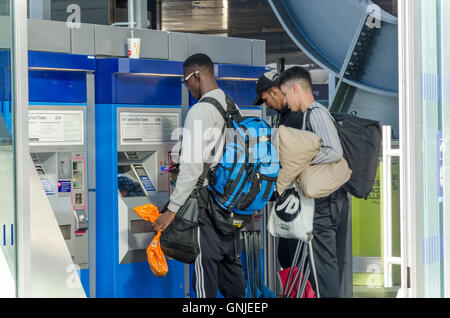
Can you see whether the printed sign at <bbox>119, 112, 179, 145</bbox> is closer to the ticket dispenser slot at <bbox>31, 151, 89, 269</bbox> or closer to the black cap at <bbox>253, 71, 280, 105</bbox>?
the ticket dispenser slot at <bbox>31, 151, 89, 269</bbox>

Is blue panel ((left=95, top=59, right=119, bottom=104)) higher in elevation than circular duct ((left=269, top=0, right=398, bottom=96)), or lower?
lower

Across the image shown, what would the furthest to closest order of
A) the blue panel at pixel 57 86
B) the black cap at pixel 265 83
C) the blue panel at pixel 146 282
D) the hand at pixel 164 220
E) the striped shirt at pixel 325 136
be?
the black cap at pixel 265 83 → the blue panel at pixel 146 282 → the blue panel at pixel 57 86 → the striped shirt at pixel 325 136 → the hand at pixel 164 220

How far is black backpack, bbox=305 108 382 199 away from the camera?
13.7ft

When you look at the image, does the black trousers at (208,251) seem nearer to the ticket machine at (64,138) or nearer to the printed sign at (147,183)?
the printed sign at (147,183)

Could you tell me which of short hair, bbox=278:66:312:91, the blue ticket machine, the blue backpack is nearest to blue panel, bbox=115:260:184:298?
the blue ticket machine

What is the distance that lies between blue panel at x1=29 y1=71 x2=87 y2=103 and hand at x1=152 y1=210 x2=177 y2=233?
96 centimetres

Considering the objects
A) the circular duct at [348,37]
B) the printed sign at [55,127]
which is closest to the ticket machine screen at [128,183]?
the printed sign at [55,127]

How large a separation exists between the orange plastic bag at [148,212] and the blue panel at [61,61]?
96cm

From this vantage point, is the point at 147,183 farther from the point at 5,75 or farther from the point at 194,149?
the point at 5,75

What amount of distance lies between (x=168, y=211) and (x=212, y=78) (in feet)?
2.86

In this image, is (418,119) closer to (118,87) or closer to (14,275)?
(14,275)

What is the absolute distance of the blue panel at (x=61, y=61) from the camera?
13.4 feet

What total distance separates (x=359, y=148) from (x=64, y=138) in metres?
1.87
